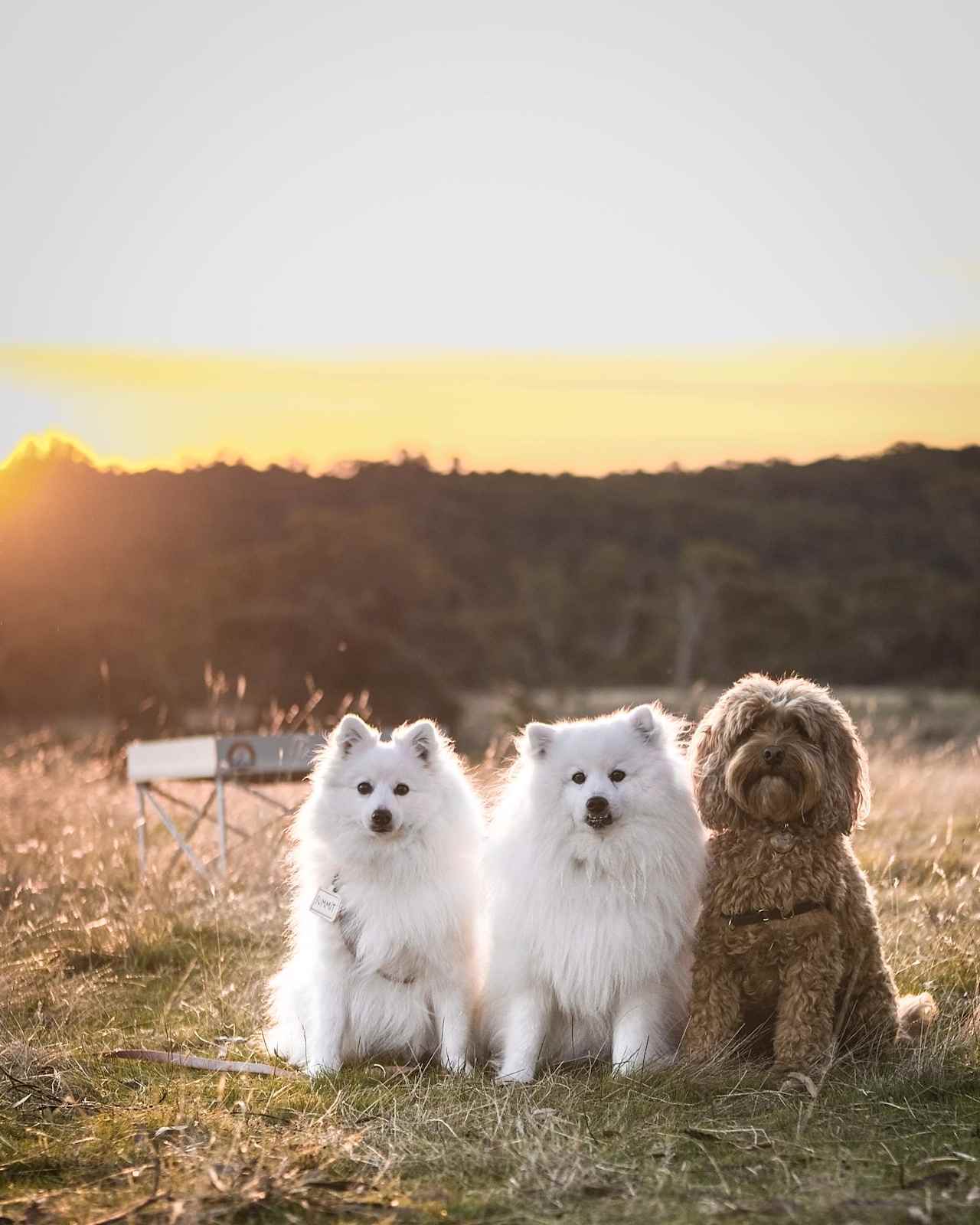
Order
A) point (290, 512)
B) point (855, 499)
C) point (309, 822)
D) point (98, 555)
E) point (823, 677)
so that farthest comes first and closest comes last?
1. point (855, 499)
2. point (823, 677)
3. point (290, 512)
4. point (98, 555)
5. point (309, 822)

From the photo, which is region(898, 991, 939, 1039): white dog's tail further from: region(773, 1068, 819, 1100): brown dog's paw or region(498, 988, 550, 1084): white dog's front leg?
region(498, 988, 550, 1084): white dog's front leg

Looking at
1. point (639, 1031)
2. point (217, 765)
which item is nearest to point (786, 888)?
point (639, 1031)

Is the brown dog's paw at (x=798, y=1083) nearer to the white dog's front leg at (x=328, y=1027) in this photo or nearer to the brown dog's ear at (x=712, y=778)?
the brown dog's ear at (x=712, y=778)

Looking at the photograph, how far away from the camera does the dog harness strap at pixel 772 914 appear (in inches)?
185

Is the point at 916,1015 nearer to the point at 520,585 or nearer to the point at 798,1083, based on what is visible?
the point at 798,1083

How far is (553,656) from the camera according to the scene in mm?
31797

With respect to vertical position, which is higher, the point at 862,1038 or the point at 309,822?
the point at 309,822

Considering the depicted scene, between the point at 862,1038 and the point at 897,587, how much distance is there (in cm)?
2714

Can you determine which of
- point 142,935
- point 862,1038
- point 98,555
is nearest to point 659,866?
point 862,1038

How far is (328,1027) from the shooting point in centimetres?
517

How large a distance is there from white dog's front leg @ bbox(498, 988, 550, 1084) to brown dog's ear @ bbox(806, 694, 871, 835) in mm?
1216

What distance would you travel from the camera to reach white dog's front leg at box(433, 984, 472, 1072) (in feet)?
16.6

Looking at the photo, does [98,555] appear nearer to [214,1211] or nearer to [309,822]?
[309,822]

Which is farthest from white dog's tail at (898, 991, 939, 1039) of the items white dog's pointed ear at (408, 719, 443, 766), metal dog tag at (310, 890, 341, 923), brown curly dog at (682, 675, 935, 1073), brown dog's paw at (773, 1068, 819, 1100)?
metal dog tag at (310, 890, 341, 923)
